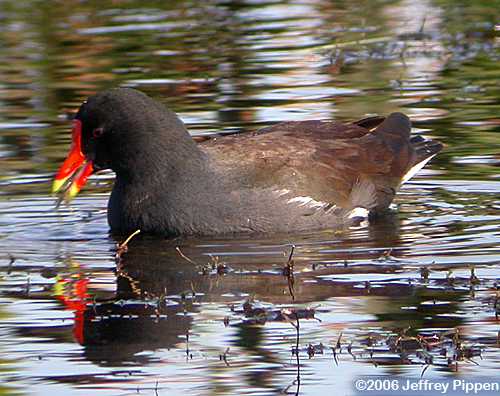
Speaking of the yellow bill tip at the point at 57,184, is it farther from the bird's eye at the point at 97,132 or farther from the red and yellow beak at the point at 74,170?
the bird's eye at the point at 97,132

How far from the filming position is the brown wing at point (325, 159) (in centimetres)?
935

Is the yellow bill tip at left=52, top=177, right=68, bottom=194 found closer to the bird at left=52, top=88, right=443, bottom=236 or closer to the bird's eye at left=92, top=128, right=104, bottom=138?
the bird at left=52, top=88, right=443, bottom=236

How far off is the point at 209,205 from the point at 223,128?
2.93 meters

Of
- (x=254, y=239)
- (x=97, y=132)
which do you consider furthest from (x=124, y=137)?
(x=254, y=239)

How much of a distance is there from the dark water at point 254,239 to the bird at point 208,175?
0.18 metres

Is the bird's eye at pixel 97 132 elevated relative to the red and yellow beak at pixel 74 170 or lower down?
elevated

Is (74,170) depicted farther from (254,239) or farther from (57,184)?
(254,239)

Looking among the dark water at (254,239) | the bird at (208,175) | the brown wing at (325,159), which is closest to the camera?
the dark water at (254,239)

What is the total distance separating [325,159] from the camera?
977cm

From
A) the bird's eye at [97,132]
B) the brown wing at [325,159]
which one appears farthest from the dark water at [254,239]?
the bird's eye at [97,132]

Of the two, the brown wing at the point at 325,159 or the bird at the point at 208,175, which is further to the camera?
the brown wing at the point at 325,159

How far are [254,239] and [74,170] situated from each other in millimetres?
1334

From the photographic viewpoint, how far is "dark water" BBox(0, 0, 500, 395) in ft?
20.6

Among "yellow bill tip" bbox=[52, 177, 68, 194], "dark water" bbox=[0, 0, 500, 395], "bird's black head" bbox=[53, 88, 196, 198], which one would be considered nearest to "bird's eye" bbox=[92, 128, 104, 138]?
"bird's black head" bbox=[53, 88, 196, 198]
